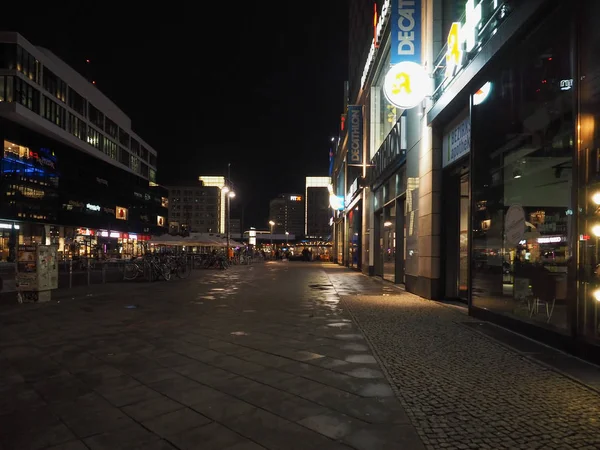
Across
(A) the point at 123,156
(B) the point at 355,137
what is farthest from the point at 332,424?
(A) the point at 123,156

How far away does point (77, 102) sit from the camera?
62.7 meters

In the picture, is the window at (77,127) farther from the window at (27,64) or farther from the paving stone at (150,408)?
the paving stone at (150,408)

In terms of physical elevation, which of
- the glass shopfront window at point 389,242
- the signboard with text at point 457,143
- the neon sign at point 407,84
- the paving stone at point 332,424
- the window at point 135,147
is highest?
the window at point 135,147

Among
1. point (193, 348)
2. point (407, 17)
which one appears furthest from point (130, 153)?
point (193, 348)

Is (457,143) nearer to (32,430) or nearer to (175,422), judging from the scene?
(175,422)

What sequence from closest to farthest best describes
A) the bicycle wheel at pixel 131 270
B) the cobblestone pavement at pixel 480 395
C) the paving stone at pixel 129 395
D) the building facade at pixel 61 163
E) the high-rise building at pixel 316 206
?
the cobblestone pavement at pixel 480 395 → the paving stone at pixel 129 395 → the bicycle wheel at pixel 131 270 → the building facade at pixel 61 163 → the high-rise building at pixel 316 206

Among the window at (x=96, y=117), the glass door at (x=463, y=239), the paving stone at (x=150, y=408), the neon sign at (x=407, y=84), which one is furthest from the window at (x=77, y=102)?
the paving stone at (x=150, y=408)

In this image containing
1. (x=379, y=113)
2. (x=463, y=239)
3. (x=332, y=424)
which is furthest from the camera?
(x=379, y=113)

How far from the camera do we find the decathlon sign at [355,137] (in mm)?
29688

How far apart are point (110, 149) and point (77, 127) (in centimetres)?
1312

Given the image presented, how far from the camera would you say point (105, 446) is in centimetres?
367

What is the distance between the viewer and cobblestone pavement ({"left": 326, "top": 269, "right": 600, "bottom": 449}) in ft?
12.5

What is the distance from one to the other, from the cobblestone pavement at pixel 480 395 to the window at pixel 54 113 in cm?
5685

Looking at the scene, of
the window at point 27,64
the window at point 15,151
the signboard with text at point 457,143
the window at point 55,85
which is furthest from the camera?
the window at point 55,85
